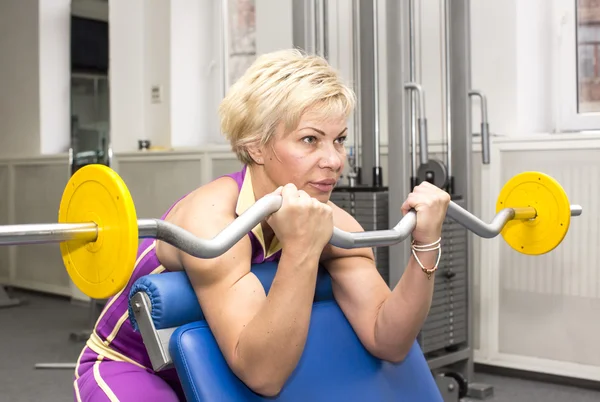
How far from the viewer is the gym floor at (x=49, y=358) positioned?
3197 millimetres

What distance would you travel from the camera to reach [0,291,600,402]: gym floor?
3.20 m

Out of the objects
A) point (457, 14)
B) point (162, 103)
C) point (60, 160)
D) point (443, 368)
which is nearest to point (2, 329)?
point (60, 160)

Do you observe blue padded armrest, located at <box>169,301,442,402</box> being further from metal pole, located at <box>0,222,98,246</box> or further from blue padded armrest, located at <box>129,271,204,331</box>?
metal pole, located at <box>0,222,98,246</box>

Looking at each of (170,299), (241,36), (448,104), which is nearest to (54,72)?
(241,36)

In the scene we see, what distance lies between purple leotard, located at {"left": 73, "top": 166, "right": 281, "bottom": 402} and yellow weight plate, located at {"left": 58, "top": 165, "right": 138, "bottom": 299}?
34 cm

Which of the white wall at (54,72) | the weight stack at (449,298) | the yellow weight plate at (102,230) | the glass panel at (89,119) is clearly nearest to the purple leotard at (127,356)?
the yellow weight plate at (102,230)

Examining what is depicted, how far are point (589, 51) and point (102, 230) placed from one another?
3.05 metres

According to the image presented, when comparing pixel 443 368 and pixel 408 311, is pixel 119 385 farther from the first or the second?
pixel 443 368

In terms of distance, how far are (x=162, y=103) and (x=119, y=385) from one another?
4.02m

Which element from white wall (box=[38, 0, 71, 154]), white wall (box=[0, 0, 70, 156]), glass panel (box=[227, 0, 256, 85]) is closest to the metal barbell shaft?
glass panel (box=[227, 0, 256, 85])

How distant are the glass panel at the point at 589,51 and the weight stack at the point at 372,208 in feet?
4.02

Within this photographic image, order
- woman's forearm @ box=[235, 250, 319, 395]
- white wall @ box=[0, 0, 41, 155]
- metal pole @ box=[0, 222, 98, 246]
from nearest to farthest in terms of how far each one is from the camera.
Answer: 1. metal pole @ box=[0, 222, 98, 246]
2. woman's forearm @ box=[235, 250, 319, 395]
3. white wall @ box=[0, 0, 41, 155]

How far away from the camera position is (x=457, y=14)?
325 cm

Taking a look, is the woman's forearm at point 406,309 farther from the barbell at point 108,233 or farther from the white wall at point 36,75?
the white wall at point 36,75
